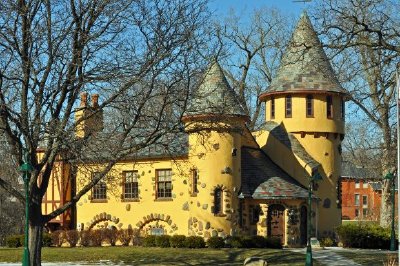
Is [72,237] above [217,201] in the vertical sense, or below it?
below

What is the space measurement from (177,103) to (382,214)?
21302 millimetres

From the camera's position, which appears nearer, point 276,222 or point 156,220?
point 276,222

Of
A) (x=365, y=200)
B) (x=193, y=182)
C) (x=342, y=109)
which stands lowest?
(x=365, y=200)

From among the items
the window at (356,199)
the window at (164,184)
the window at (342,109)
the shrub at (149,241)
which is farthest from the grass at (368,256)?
the window at (356,199)

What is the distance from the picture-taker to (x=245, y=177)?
117 ft

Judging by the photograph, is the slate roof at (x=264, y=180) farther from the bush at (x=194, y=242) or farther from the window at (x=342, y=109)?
the window at (x=342, y=109)

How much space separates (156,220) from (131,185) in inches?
100

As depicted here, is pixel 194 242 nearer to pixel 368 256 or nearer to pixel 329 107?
pixel 368 256

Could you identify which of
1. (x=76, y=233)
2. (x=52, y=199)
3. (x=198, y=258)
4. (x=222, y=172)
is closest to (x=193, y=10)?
(x=198, y=258)


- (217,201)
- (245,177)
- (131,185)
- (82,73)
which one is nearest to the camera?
(82,73)

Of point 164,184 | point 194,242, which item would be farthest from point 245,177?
point 194,242

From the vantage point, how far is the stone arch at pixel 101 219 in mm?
38469

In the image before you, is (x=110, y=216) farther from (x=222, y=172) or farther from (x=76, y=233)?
(x=222, y=172)

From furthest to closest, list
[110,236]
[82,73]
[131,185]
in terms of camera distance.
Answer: [131,185] < [110,236] < [82,73]
